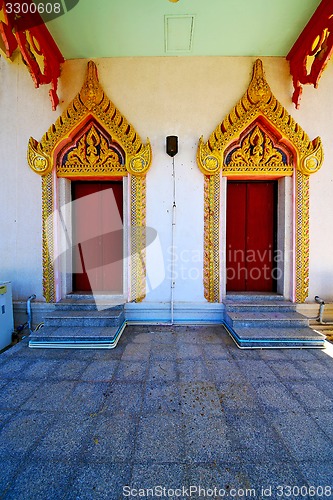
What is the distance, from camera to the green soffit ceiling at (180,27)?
9.44 ft

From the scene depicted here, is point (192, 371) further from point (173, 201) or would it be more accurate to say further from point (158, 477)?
point (173, 201)

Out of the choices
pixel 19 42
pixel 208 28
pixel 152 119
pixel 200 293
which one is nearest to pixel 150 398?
pixel 200 293

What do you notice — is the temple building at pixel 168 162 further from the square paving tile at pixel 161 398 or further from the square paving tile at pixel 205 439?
the square paving tile at pixel 205 439

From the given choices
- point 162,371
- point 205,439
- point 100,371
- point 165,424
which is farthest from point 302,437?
point 100,371

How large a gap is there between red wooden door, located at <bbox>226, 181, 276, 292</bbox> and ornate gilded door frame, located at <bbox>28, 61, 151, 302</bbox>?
1524mm

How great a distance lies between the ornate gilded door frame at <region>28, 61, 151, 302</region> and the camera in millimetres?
3564

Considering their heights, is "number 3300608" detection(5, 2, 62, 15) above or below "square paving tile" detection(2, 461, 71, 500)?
above

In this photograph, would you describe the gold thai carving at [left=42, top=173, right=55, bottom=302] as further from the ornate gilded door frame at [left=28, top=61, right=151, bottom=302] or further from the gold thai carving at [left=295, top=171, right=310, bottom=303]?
the gold thai carving at [left=295, top=171, right=310, bottom=303]

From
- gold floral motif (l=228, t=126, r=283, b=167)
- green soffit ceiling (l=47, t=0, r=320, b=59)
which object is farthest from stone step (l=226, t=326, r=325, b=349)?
green soffit ceiling (l=47, t=0, r=320, b=59)

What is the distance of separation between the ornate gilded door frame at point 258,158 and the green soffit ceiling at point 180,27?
0.42 meters

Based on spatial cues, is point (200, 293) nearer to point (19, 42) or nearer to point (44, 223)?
point (44, 223)

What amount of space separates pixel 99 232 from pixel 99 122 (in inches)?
66.8

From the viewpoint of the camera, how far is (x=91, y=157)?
145 inches

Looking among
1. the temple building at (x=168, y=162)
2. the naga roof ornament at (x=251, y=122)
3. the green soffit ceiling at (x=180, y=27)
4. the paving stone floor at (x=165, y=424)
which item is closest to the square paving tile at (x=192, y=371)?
the paving stone floor at (x=165, y=424)
